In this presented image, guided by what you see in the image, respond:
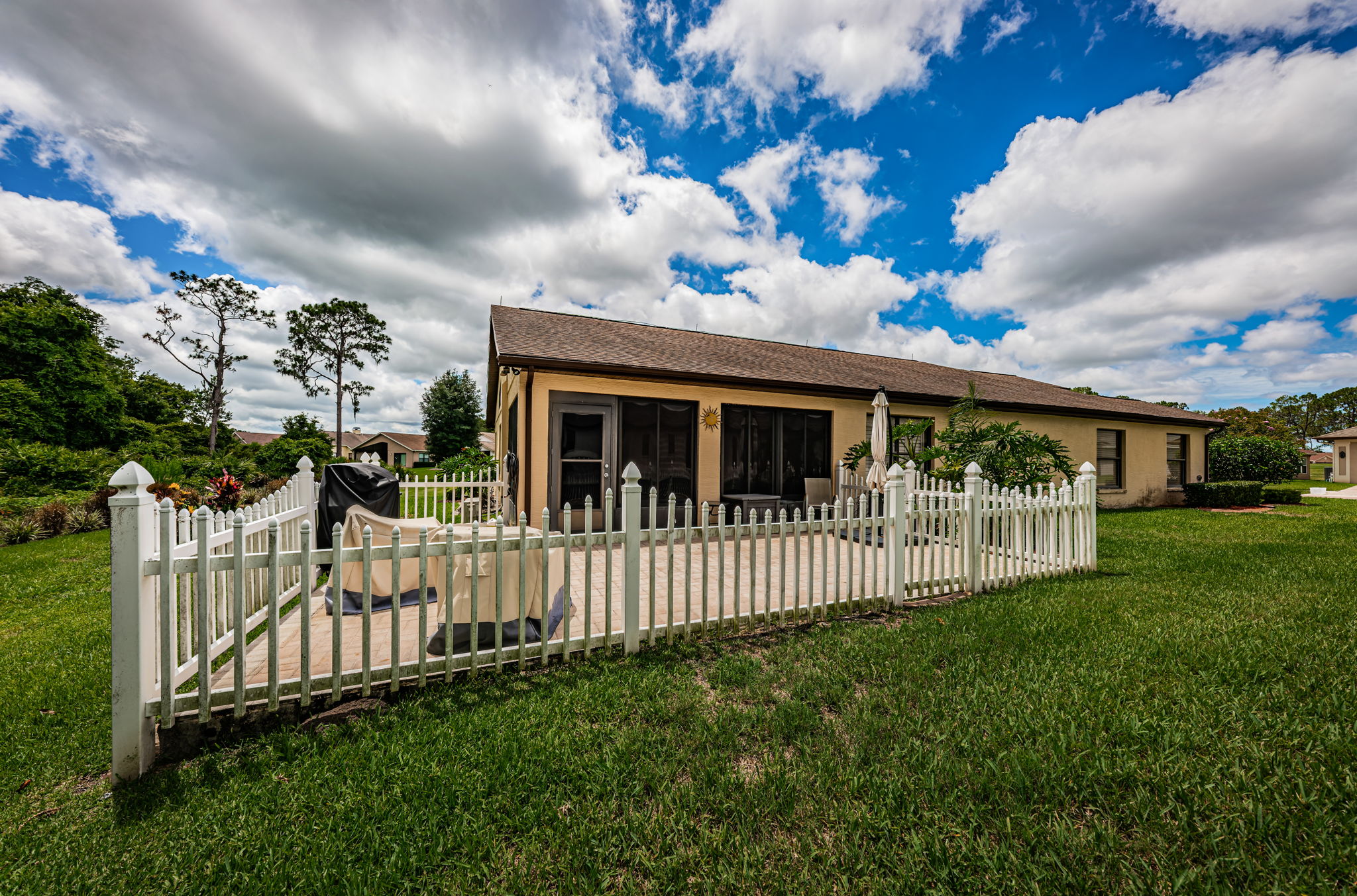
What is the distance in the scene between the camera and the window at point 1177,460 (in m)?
15.6

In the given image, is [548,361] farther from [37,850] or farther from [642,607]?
[37,850]

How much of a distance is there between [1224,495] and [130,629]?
2290 centimetres

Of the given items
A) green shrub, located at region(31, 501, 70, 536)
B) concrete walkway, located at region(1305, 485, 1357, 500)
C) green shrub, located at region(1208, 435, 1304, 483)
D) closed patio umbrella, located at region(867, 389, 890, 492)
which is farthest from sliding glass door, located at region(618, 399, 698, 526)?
concrete walkway, located at region(1305, 485, 1357, 500)

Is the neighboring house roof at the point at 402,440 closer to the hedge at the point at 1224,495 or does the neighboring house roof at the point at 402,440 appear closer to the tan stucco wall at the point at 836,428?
the tan stucco wall at the point at 836,428

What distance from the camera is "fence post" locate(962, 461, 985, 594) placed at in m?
5.24

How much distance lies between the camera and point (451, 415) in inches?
1484

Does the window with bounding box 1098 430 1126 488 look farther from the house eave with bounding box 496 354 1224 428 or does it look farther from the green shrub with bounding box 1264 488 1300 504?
the green shrub with bounding box 1264 488 1300 504

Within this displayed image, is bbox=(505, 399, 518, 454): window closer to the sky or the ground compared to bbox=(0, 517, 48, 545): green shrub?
closer to the sky

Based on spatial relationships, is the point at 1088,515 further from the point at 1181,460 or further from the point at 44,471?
the point at 44,471

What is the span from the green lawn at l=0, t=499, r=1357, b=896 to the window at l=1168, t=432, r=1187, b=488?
16.2 meters

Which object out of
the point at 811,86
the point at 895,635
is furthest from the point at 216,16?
the point at 895,635

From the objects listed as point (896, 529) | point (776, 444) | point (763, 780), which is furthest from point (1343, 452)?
point (763, 780)

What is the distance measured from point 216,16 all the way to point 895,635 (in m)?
9.36

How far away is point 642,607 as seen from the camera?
470 cm
